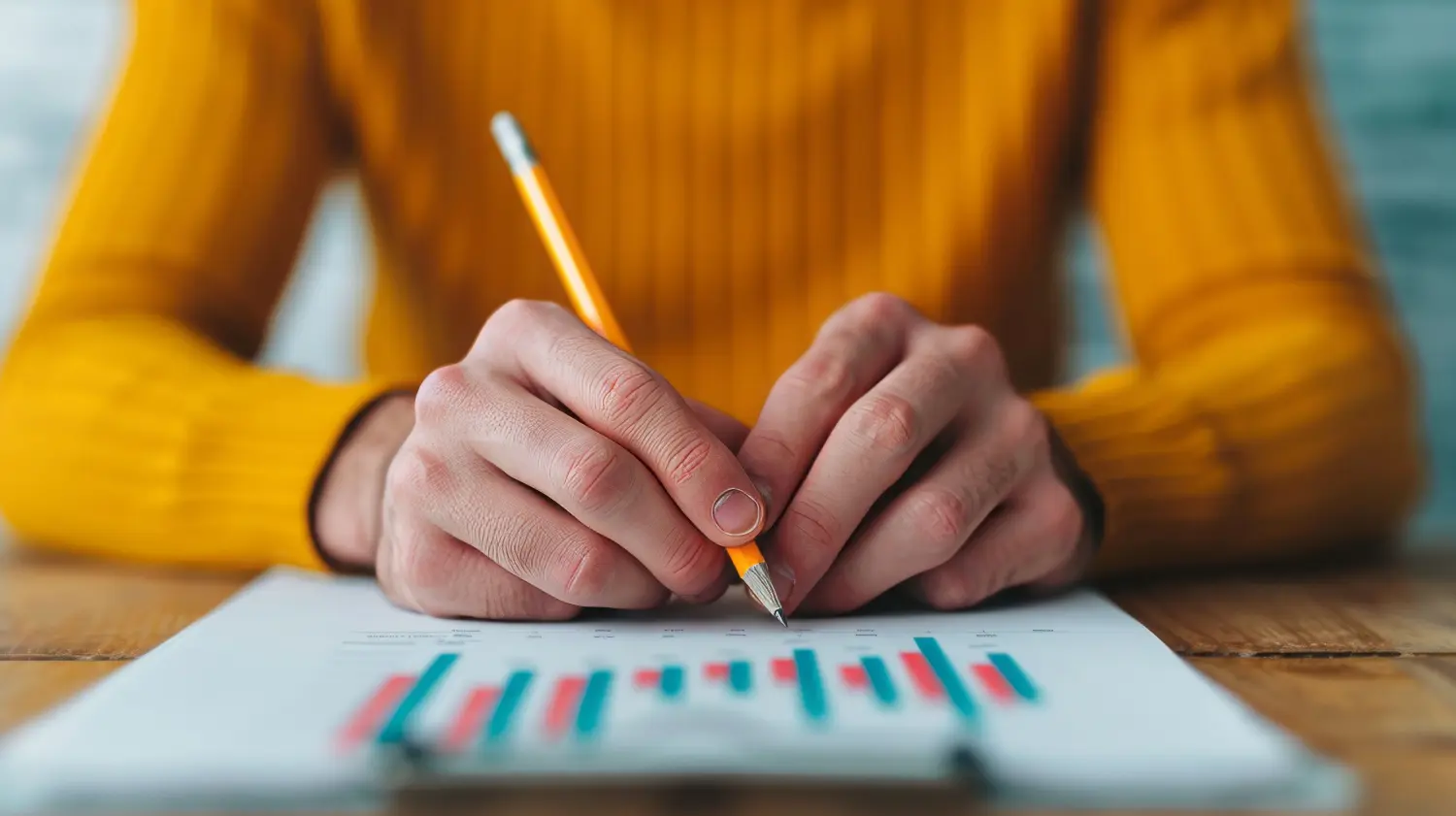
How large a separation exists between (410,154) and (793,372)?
573 mm

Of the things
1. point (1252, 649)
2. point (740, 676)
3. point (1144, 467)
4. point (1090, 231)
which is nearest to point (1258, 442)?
point (1144, 467)

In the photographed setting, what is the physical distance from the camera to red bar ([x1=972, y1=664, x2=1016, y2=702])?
0.38m

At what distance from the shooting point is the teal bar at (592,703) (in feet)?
1.14

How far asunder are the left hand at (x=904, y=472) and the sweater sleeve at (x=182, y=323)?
0.28m

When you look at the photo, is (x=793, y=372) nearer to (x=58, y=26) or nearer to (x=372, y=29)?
(x=372, y=29)

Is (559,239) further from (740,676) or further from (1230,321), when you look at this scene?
(1230,321)

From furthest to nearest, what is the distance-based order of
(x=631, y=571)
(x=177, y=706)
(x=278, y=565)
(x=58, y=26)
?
(x=58, y=26), (x=278, y=565), (x=631, y=571), (x=177, y=706)

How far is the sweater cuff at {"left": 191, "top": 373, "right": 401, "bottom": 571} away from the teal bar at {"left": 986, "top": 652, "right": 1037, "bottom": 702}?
0.38 m

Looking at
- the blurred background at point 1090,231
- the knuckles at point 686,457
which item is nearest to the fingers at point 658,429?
the knuckles at point 686,457

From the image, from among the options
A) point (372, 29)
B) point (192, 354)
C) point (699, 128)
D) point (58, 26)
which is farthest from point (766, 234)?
point (58, 26)

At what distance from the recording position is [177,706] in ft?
1.24

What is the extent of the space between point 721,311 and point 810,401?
19.4 inches

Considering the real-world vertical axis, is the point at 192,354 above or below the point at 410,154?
below

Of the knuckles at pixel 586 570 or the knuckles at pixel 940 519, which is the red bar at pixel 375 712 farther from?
the knuckles at pixel 940 519
